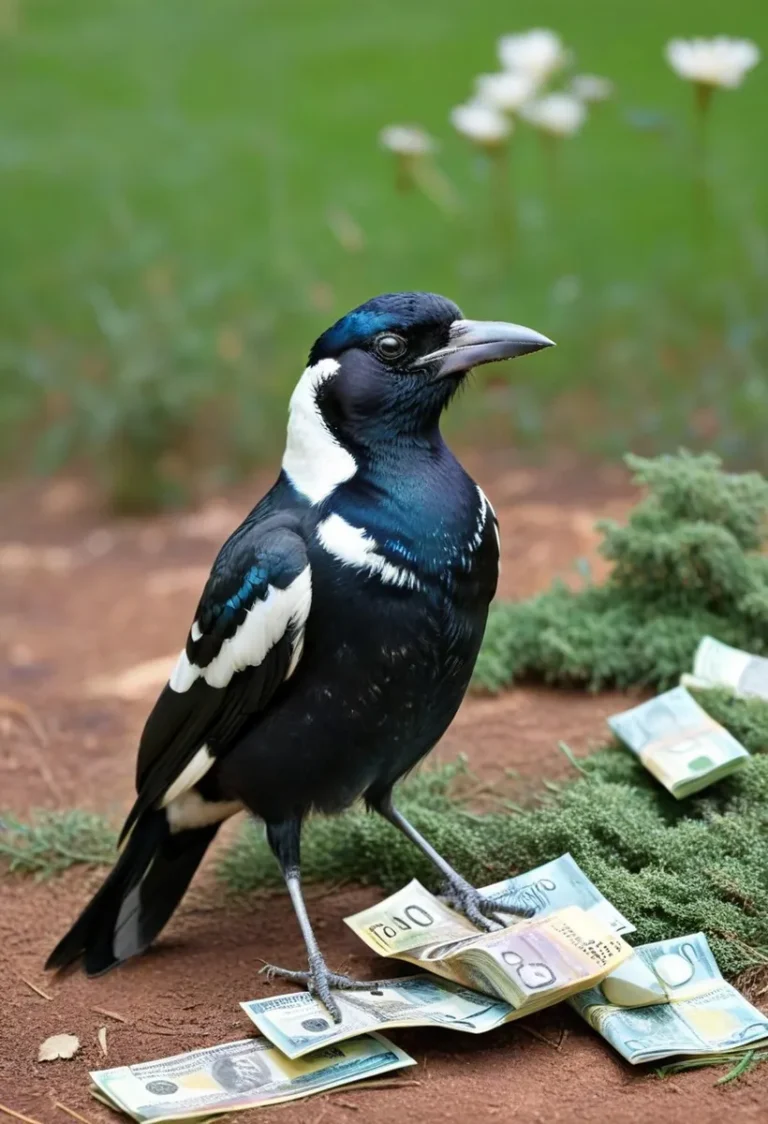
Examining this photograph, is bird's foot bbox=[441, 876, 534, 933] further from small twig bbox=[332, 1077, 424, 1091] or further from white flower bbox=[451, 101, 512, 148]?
white flower bbox=[451, 101, 512, 148]

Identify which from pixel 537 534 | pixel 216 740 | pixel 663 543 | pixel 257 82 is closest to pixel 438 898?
pixel 216 740

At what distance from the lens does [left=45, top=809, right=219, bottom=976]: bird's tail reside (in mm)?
2900

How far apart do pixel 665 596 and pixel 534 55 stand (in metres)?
3.25

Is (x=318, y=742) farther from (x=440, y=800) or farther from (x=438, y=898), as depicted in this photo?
(x=440, y=800)

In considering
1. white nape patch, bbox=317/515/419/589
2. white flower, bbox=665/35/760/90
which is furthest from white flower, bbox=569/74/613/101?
white nape patch, bbox=317/515/419/589

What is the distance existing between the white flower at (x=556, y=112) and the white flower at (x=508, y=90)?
0.19 ft

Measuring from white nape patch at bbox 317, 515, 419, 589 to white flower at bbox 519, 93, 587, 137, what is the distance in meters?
4.11

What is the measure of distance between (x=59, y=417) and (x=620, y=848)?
15.7 ft

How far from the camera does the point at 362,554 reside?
8.16 ft

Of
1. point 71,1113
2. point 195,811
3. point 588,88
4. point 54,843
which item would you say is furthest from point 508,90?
point 71,1113

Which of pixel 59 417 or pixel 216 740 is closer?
pixel 216 740

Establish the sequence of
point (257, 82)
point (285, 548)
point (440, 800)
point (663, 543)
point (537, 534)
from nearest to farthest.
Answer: point (285, 548) → point (440, 800) → point (663, 543) → point (537, 534) → point (257, 82)

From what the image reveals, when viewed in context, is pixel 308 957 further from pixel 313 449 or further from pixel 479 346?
pixel 479 346

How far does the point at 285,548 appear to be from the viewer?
2.52m
